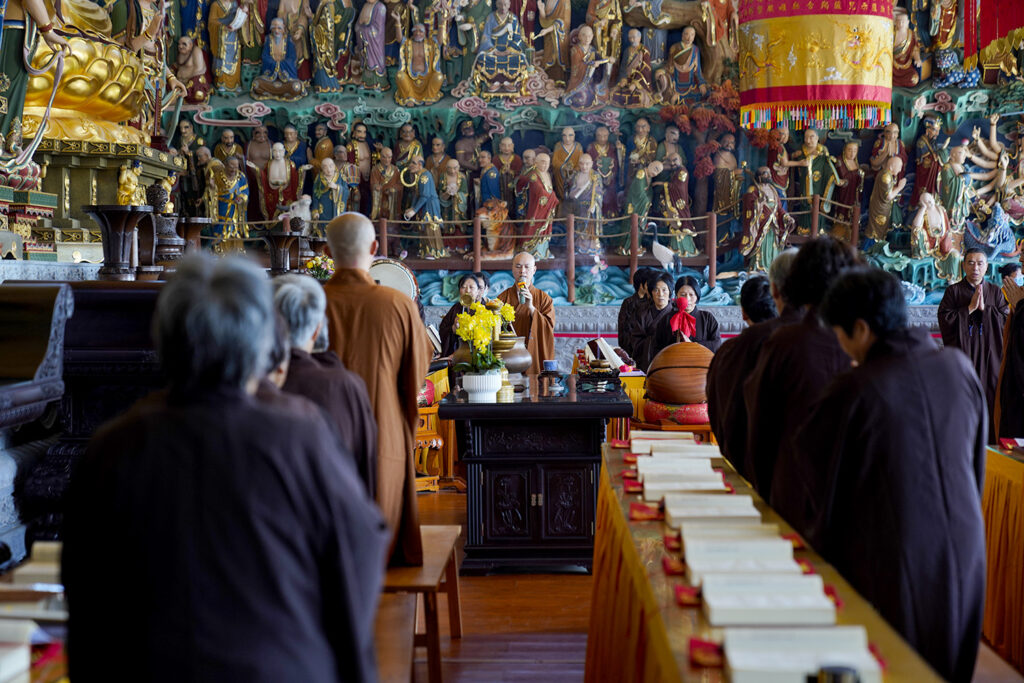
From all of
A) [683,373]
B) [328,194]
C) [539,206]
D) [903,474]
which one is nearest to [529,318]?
[683,373]

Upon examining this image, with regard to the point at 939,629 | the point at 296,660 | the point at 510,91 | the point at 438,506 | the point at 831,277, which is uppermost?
the point at 510,91

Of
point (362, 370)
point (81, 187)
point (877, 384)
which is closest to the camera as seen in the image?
point (877, 384)

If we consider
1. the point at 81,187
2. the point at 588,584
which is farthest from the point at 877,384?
the point at 81,187

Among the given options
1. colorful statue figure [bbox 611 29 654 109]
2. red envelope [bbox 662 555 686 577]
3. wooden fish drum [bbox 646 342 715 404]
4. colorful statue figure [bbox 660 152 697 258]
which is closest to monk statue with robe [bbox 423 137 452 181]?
colorful statue figure [bbox 611 29 654 109]

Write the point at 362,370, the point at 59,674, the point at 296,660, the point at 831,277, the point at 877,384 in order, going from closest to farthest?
the point at 296,660 → the point at 59,674 → the point at 877,384 → the point at 831,277 → the point at 362,370

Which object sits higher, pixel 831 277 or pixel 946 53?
pixel 946 53

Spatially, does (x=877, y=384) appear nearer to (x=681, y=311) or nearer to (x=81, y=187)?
(x=681, y=311)

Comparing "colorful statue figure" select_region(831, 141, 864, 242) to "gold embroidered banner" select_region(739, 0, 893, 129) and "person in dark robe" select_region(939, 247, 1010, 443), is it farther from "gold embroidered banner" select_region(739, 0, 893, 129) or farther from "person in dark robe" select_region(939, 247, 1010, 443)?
"gold embroidered banner" select_region(739, 0, 893, 129)

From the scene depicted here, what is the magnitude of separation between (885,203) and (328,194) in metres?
7.82

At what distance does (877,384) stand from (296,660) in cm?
156

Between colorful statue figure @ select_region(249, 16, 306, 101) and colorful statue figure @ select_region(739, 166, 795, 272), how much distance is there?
6564 millimetres

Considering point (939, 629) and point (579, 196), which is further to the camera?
point (579, 196)

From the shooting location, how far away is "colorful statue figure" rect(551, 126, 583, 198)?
14219 mm

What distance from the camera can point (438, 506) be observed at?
22.2ft
